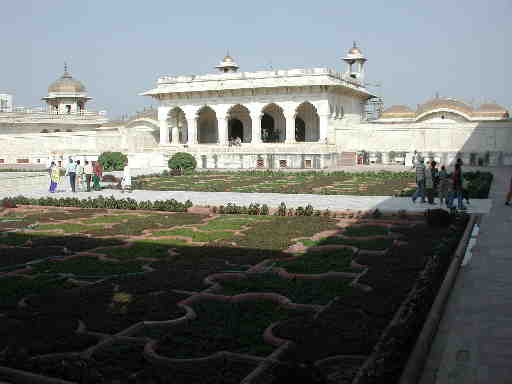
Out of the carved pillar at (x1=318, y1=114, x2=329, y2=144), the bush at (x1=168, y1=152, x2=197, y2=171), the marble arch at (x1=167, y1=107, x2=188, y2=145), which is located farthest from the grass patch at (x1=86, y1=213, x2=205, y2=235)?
the marble arch at (x1=167, y1=107, x2=188, y2=145)

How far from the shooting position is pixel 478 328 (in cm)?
469

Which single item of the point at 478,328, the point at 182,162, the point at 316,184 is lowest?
the point at 478,328

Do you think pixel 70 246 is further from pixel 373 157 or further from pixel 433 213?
pixel 373 157

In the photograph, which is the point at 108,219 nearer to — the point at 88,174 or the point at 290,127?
the point at 88,174

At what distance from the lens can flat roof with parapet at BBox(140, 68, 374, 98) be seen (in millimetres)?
31375

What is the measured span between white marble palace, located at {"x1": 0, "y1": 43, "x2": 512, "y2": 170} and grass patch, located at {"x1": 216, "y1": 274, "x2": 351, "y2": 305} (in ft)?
76.4

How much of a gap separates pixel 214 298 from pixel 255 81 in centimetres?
2825

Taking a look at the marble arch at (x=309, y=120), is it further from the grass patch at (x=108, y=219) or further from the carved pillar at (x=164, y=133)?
the grass patch at (x=108, y=219)

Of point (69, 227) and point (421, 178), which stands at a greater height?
point (421, 178)

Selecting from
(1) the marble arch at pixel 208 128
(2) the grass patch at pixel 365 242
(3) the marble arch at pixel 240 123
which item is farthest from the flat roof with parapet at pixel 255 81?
(2) the grass patch at pixel 365 242

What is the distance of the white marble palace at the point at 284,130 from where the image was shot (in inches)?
1171

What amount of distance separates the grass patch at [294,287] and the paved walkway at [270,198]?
5637 mm

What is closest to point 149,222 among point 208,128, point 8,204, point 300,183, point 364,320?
point 8,204

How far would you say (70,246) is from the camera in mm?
8094
